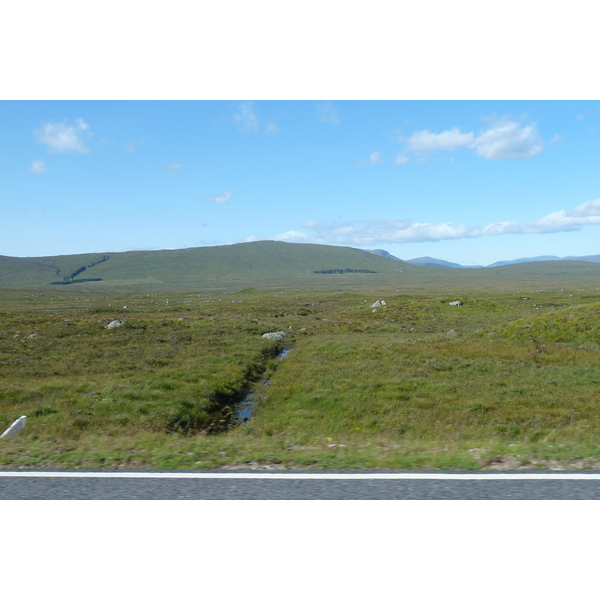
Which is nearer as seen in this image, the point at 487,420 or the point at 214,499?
the point at 214,499

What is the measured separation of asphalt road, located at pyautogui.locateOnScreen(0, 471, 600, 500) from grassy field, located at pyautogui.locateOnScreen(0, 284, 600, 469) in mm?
685

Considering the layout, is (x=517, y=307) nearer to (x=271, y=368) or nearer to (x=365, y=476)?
(x=271, y=368)

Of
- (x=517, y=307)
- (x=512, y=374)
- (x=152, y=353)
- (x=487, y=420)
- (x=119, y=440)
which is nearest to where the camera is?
(x=119, y=440)

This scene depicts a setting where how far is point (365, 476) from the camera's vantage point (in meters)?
8.55

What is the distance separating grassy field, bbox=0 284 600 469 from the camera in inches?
406

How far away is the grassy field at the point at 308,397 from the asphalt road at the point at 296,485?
685 mm

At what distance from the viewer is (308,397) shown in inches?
961

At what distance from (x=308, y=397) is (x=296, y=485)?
53.8ft

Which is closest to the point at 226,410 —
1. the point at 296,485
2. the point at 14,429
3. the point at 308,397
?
the point at 308,397

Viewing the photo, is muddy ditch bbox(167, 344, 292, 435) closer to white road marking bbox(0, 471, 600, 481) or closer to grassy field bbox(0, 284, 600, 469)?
grassy field bbox(0, 284, 600, 469)

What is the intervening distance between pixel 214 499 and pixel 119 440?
5541 mm

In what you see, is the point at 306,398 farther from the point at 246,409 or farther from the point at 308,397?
the point at 246,409

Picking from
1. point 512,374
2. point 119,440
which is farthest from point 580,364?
point 119,440

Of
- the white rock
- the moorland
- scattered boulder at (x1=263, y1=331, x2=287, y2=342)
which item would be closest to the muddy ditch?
the moorland
